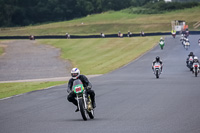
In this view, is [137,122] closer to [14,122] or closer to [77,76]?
[77,76]

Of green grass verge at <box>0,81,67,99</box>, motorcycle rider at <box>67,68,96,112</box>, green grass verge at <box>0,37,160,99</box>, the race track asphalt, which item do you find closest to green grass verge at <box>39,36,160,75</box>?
green grass verge at <box>0,37,160,99</box>

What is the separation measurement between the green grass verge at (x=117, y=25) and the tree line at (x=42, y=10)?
1686 cm

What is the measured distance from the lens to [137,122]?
1141cm

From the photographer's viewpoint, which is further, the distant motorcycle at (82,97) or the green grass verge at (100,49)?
the green grass verge at (100,49)

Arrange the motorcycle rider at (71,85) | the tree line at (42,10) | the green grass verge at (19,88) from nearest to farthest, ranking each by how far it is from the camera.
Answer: the motorcycle rider at (71,85) → the green grass verge at (19,88) → the tree line at (42,10)

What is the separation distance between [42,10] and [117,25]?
35.1 m

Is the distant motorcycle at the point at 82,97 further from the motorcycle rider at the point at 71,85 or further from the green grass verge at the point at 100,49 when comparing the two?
the green grass verge at the point at 100,49

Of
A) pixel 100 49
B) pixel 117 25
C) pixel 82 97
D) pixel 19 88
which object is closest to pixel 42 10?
pixel 117 25

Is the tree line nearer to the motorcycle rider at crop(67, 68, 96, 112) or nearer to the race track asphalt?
the race track asphalt

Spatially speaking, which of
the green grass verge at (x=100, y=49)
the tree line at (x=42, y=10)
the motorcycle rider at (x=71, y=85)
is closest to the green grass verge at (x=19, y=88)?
the motorcycle rider at (x=71, y=85)

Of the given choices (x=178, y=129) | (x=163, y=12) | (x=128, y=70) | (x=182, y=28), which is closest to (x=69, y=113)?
(x=178, y=129)

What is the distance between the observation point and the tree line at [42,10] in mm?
133625

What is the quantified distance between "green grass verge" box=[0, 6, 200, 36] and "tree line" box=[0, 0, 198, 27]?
1686 centimetres

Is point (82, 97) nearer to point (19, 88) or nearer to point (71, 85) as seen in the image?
point (71, 85)
